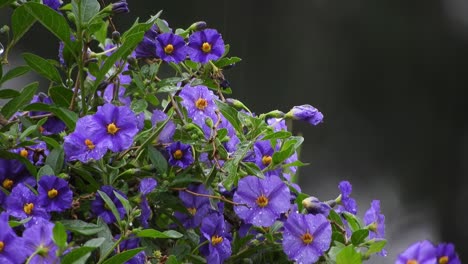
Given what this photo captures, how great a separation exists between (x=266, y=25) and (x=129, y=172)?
2.11 m

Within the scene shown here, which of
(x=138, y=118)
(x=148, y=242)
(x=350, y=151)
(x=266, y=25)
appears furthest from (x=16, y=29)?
(x=350, y=151)

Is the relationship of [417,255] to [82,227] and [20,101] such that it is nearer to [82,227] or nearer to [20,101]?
[82,227]

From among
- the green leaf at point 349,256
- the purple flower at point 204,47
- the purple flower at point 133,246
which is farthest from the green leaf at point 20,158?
the green leaf at point 349,256

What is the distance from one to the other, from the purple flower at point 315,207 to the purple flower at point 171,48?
0.70ft

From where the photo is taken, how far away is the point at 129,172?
79cm

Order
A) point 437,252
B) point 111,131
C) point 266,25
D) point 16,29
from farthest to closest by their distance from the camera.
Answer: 1. point 266,25
2. point 16,29
3. point 111,131
4. point 437,252

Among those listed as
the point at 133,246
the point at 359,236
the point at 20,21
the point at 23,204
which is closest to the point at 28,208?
the point at 23,204

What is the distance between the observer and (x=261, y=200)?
802 mm

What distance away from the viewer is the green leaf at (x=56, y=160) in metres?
0.77

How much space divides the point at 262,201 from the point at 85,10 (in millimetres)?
275

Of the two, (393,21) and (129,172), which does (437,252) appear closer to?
(129,172)

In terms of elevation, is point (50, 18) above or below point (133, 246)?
above

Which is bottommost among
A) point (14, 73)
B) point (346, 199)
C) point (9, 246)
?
point (9, 246)

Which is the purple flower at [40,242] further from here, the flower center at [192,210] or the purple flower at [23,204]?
the flower center at [192,210]
